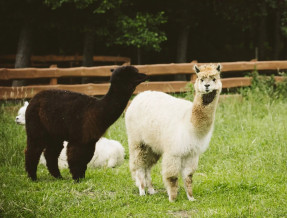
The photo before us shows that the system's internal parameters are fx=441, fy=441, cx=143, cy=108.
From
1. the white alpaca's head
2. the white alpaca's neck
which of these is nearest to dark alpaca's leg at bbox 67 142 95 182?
the white alpaca's neck

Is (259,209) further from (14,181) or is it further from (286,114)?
(286,114)

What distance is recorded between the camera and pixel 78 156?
5848 millimetres

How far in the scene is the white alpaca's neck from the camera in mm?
4762

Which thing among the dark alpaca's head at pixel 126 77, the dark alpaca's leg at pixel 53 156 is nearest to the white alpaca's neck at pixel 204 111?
the dark alpaca's head at pixel 126 77

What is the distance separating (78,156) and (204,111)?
1.96m

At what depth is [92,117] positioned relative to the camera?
5.83 meters

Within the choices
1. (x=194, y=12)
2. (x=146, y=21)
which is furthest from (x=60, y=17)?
(x=194, y=12)

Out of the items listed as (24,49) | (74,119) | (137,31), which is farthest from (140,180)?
(24,49)

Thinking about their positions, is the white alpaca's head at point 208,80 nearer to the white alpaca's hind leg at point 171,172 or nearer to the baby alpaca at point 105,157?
the white alpaca's hind leg at point 171,172

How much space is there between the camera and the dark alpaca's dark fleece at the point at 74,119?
224 inches

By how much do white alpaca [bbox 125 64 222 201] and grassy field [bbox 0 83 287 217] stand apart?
0.32 m

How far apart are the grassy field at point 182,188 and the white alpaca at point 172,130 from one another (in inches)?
12.6

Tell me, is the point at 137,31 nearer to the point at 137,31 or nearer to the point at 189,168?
the point at 137,31

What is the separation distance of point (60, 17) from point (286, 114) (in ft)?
31.7
